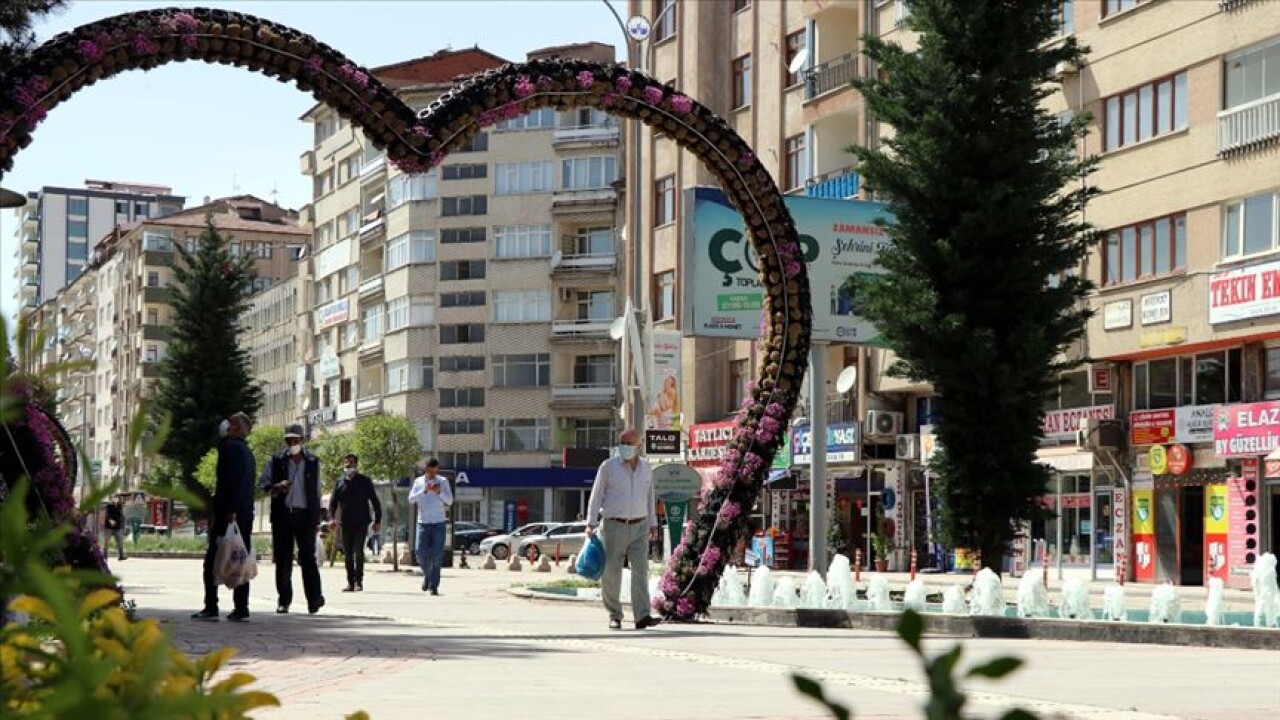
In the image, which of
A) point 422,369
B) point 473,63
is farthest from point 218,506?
point 473,63

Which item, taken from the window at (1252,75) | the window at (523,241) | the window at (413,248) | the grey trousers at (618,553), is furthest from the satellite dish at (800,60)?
the window at (413,248)

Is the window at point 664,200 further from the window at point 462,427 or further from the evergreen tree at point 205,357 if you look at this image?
the window at point 462,427

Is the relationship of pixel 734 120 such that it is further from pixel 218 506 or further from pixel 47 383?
pixel 47 383

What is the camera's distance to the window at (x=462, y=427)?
101 m

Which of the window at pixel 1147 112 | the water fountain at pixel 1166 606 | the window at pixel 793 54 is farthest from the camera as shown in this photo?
the window at pixel 793 54

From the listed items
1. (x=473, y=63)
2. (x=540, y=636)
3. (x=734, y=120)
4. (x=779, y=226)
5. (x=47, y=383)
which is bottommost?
(x=540, y=636)

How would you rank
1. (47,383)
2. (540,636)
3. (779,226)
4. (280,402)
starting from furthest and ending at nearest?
(280,402), (779,226), (540,636), (47,383)

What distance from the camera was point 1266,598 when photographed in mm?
19375

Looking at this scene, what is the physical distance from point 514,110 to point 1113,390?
96.9 ft

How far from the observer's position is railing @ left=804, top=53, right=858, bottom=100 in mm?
57094

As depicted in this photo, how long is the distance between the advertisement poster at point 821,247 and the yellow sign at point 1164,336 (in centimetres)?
1178

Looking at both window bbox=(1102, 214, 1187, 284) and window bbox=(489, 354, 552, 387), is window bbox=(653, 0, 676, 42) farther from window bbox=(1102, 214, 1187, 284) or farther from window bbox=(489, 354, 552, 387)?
window bbox=(489, 354, 552, 387)

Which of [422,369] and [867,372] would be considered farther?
[422,369]

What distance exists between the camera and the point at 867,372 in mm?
56688
